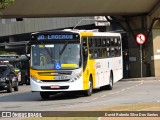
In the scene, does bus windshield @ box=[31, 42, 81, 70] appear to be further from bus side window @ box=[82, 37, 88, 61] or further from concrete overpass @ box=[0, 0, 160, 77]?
concrete overpass @ box=[0, 0, 160, 77]

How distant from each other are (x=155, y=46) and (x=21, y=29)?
184 feet

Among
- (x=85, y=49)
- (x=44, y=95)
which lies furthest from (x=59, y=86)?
(x=85, y=49)

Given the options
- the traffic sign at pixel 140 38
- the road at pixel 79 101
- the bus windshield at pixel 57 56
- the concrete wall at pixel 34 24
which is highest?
the concrete wall at pixel 34 24

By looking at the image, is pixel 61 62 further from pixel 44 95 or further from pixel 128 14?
pixel 128 14

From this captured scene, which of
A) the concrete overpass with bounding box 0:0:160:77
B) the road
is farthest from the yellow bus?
the concrete overpass with bounding box 0:0:160:77

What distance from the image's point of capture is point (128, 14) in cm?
3997

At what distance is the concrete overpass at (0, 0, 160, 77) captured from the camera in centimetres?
3362

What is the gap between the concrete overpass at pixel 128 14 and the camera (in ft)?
110

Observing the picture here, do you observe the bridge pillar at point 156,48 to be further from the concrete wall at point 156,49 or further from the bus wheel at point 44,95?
the bus wheel at point 44,95

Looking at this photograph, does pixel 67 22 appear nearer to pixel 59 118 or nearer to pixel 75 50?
pixel 75 50

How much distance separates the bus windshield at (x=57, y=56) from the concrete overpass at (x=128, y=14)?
30.0 ft

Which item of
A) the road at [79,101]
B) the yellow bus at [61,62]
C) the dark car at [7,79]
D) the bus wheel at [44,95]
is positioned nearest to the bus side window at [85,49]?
the yellow bus at [61,62]

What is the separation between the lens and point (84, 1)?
35.4 m

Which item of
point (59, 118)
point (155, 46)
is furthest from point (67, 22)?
point (59, 118)
